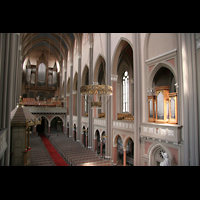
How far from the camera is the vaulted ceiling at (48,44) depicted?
80.5 ft

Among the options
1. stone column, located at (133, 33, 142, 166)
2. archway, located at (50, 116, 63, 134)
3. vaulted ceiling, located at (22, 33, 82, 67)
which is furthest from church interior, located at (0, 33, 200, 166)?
archway, located at (50, 116, 63, 134)

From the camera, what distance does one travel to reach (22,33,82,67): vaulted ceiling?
24547 millimetres

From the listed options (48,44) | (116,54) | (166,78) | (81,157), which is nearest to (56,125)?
(48,44)

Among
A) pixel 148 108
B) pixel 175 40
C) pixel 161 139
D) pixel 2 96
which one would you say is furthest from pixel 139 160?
pixel 2 96

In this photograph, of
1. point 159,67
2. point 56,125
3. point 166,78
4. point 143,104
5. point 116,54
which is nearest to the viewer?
point 159,67

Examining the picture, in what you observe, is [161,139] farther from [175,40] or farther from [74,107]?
[74,107]

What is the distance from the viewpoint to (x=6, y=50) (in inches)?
215

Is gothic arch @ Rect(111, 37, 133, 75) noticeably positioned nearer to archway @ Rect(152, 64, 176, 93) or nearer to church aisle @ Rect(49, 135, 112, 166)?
archway @ Rect(152, 64, 176, 93)

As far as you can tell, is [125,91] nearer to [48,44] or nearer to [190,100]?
[190,100]

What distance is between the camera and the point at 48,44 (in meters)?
30.7

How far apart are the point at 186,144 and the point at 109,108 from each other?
24.2 ft

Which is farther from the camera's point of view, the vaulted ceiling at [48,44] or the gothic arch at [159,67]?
the vaulted ceiling at [48,44]

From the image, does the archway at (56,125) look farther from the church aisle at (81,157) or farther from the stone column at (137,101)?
the stone column at (137,101)

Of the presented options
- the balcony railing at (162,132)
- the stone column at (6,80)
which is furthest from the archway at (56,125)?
the stone column at (6,80)
